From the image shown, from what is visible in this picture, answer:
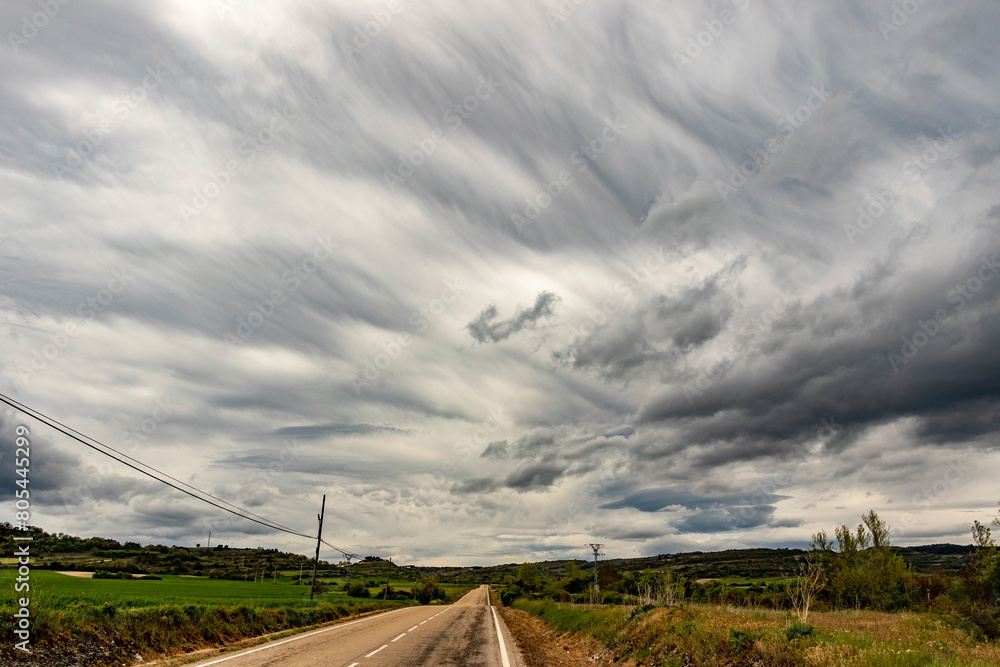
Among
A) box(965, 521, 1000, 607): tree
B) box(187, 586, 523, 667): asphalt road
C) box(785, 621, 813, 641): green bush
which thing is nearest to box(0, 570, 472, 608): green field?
box(187, 586, 523, 667): asphalt road

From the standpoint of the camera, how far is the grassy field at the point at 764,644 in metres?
9.43

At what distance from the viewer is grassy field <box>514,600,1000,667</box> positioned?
9.43 m

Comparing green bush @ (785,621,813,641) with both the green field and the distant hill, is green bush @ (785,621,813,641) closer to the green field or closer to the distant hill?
the green field

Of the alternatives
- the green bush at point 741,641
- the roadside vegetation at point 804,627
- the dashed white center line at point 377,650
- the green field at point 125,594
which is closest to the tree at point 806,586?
the roadside vegetation at point 804,627

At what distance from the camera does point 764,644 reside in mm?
11578

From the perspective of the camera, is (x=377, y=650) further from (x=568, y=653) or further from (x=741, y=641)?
(x=741, y=641)

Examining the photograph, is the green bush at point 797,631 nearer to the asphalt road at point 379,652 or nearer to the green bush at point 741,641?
the green bush at point 741,641

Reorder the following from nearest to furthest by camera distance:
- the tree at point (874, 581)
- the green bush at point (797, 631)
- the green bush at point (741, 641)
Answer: the green bush at point (797, 631) → the green bush at point (741, 641) → the tree at point (874, 581)

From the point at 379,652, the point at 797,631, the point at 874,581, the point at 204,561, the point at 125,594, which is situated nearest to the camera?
the point at 797,631

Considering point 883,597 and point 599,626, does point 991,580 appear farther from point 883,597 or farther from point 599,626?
point 883,597

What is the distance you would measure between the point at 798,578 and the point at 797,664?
505 cm

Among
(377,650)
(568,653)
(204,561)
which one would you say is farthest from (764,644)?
(204,561)

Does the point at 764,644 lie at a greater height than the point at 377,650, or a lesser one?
greater

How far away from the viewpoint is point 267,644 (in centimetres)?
1925
